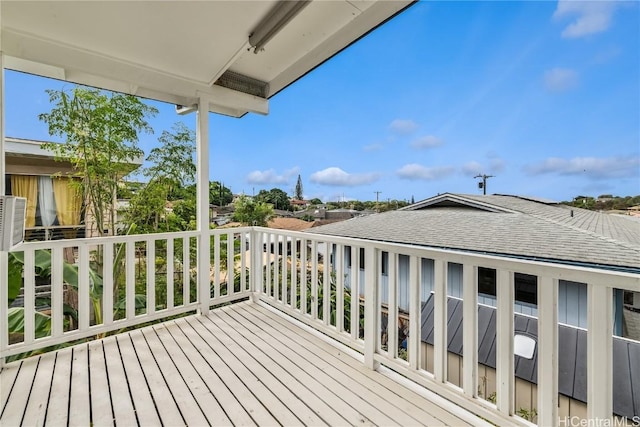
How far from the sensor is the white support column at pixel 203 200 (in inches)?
114

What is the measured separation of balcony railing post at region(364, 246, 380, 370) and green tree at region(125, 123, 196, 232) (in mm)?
2419

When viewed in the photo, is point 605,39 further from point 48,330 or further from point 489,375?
point 48,330

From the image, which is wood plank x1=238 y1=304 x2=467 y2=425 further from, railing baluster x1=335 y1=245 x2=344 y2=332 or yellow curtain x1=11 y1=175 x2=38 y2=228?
yellow curtain x1=11 y1=175 x2=38 y2=228

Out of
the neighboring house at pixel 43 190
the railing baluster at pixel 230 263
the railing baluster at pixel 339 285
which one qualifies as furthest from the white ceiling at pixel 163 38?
the railing baluster at pixel 339 285

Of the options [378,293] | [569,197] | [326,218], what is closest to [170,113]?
[326,218]

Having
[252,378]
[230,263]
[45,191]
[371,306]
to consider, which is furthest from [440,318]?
[45,191]

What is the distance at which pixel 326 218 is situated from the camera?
301cm

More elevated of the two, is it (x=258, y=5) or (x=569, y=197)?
(x=258, y=5)

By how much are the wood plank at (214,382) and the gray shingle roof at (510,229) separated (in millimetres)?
1392

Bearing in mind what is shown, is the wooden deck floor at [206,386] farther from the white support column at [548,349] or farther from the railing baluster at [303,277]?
the white support column at [548,349]

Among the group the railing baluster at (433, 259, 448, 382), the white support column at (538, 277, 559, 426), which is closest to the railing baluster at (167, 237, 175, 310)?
the railing baluster at (433, 259, 448, 382)

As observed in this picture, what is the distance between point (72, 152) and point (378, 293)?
306 centimetres

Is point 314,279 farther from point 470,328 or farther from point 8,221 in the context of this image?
point 8,221

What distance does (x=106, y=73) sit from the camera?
2.28 metres
